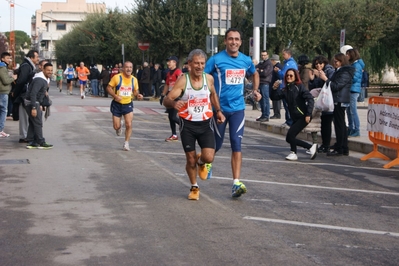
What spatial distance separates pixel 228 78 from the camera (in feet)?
29.4

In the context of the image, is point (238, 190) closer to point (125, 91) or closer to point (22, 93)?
point (125, 91)

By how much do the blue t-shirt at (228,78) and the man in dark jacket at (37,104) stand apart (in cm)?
595

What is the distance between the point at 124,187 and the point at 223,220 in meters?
2.44

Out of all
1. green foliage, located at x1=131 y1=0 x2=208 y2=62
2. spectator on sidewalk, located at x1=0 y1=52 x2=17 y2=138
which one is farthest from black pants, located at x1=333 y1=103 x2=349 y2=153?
green foliage, located at x1=131 y1=0 x2=208 y2=62

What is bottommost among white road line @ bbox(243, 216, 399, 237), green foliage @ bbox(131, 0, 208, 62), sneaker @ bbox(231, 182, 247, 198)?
white road line @ bbox(243, 216, 399, 237)

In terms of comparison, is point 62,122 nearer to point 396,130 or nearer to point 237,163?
point 396,130

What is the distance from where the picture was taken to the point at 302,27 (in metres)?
45.2

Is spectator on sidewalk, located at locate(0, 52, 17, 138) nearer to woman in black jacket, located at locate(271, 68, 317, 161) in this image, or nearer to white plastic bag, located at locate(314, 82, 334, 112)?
woman in black jacket, located at locate(271, 68, 317, 161)

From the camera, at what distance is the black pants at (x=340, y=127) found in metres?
13.4

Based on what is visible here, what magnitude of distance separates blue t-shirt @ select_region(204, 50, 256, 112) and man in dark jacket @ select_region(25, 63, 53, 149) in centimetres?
595

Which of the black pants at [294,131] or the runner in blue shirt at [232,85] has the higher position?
the runner in blue shirt at [232,85]

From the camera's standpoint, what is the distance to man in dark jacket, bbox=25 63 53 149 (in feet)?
46.0

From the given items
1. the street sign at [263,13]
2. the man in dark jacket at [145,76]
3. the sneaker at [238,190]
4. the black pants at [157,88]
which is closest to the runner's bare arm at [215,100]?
the sneaker at [238,190]

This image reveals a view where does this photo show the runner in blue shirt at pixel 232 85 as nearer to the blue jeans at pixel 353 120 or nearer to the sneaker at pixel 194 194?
the sneaker at pixel 194 194
